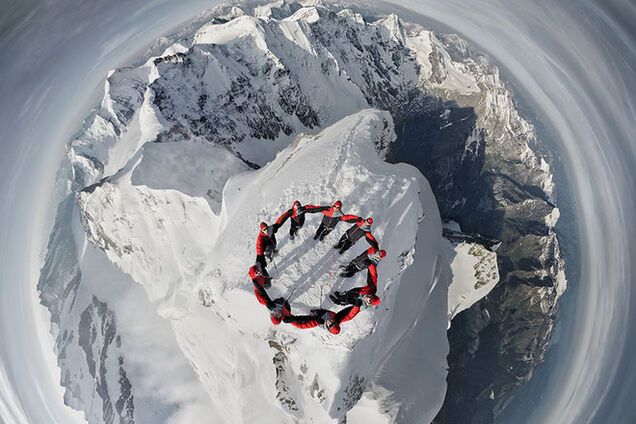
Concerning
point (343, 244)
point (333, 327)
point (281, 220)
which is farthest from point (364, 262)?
point (281, 220)

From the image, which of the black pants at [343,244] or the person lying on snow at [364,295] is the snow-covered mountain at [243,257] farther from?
the person lying on snow at [364,295]

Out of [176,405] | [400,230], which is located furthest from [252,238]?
[176,405]

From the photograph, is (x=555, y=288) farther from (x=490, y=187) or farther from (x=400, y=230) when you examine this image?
(x=400, y=230)

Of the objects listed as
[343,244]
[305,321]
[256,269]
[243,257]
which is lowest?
[243,257]

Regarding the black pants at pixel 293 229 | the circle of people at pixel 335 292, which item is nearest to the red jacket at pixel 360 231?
the circle of people at pixel 335 292

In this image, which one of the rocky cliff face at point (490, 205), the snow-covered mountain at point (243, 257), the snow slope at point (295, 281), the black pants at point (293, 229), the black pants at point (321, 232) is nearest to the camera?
the black pants at point (321, 232)

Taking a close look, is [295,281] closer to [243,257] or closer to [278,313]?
[278,313]
